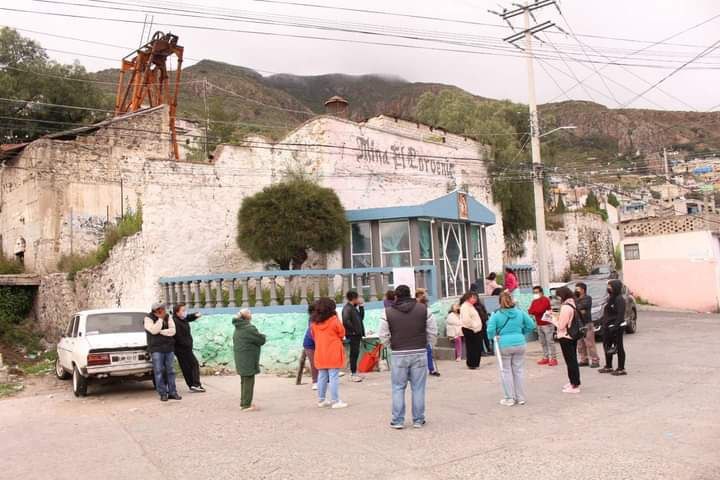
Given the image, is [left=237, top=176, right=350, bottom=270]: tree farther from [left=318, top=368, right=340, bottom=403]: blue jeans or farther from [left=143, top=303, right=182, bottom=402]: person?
[left=318, top=368, right=340, bottom=403]: blue jeans

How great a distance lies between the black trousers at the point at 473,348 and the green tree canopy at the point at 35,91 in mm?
24662

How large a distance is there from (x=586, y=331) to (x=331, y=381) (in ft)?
18.6

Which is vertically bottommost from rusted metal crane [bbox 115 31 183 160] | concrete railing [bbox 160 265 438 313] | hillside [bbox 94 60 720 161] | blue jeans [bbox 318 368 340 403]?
blue jeans [bbox 318 368 340 403]

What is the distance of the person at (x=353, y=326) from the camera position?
11.1m

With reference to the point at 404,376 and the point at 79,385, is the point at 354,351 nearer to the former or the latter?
the point at 404,376

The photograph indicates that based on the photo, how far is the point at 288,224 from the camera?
15.3 m

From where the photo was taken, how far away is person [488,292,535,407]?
804 centimetres

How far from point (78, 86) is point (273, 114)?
51.0 metres

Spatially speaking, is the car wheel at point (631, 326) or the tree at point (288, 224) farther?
the car wheel at point (631, 326)

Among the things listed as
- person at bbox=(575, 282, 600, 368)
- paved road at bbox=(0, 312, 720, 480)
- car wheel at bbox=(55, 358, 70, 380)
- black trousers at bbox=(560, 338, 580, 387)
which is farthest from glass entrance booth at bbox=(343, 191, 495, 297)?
car wheel at bbox=(55, 358, 70, 380)

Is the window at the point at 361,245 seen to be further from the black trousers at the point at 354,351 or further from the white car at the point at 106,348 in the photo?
the white car at the point at 106,348

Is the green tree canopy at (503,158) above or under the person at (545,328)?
above

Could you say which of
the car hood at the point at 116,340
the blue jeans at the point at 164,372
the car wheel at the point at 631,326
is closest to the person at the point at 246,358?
the blue jeans at the point at 164,372

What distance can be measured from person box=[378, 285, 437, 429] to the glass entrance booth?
9.05 metres
